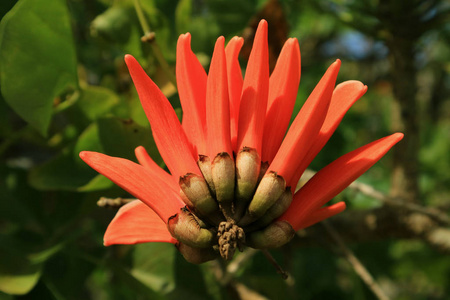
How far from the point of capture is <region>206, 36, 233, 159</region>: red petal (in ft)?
2.26

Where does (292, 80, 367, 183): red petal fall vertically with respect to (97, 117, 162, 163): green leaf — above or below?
above

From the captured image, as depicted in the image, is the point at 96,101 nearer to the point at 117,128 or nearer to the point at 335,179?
the point at 117,128

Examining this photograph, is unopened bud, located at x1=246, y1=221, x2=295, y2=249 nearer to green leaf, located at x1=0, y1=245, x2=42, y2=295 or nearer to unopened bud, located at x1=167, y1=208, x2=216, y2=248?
unopened bud, located at x1=167, y1=208, x2=216, y2=248

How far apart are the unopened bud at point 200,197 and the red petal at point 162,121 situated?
0.04 m

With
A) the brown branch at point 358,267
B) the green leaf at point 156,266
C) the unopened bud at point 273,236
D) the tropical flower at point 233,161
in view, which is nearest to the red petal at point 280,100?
the tropical flower at point 233,161

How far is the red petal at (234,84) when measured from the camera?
73cm

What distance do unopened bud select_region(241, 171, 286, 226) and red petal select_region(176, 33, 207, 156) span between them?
0.12 meters

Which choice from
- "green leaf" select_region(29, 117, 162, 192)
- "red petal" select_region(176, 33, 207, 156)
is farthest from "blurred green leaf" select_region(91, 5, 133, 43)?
"red petal" select_region(176, 33, 207, 156)

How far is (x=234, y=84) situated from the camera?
746 millimetres

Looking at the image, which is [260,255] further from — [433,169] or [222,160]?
[433,169]

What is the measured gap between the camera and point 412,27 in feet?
4.60

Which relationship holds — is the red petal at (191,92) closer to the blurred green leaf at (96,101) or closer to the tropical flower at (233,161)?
the tropical flower at (233,161)

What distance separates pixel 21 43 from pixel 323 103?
1.95ft

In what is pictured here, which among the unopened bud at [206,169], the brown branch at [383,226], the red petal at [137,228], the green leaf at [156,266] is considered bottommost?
the brown branch at [383,226]
